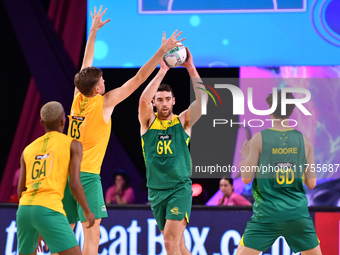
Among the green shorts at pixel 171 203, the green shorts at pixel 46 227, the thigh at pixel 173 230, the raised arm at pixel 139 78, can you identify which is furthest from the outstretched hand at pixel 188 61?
the green shorts at pixel 46 227

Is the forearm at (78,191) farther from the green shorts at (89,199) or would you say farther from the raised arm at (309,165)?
the raised arm at (309,165)

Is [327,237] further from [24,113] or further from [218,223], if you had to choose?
[24,113]

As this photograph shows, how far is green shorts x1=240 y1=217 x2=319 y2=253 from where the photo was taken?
12.1 ft

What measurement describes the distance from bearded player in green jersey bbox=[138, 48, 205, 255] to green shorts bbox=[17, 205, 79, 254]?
1.45m

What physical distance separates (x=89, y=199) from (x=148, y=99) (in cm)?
124

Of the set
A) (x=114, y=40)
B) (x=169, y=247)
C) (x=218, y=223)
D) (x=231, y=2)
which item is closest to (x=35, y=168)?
(x=169, y=247)

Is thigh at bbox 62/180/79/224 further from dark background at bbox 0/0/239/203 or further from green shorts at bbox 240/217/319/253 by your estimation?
dark background at bbox 0/0/239/203

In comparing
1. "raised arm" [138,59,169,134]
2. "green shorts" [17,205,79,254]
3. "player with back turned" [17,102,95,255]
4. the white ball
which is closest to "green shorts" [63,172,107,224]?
"player with back turned" [17,102,95,255]

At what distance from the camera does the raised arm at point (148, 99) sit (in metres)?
4.71

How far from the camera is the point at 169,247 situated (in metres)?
4.55

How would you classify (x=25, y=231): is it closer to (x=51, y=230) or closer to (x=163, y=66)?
(x=51, y=230)

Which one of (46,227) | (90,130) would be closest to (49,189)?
(46,227)

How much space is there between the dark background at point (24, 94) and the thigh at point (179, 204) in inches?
161

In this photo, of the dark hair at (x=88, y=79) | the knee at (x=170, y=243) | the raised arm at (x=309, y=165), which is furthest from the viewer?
the knee at (x=170, y=243)
